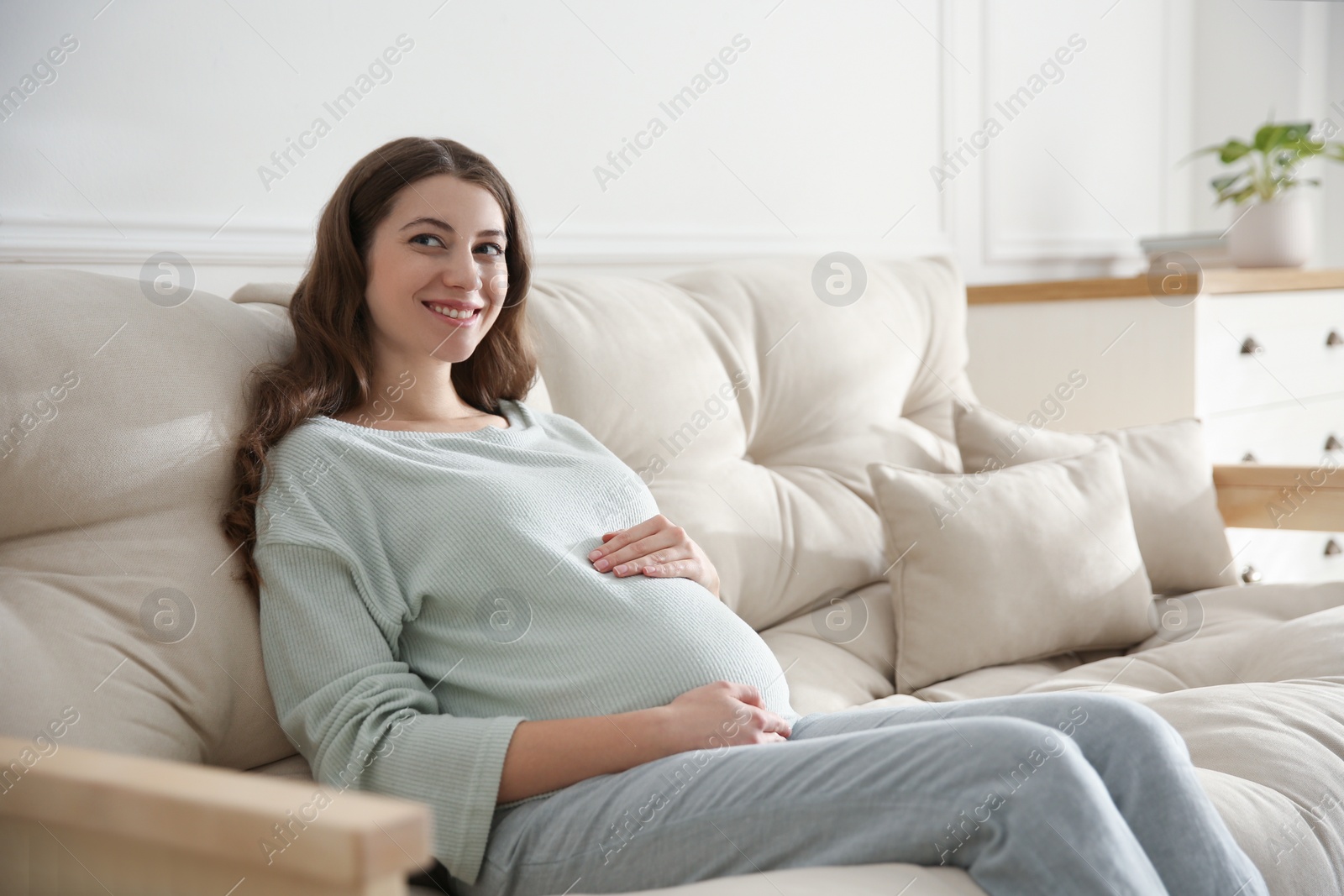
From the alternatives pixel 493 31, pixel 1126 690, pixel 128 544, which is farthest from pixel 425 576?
pixel 493 31

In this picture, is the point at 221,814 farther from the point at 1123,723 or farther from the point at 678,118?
the point at 678,118

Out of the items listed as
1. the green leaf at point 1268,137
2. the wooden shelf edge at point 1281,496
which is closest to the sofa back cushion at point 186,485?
the wooden shelf edge at point 1281,496

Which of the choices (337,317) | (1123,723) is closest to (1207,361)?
(1123,723)

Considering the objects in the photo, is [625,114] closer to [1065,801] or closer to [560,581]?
[560,581]

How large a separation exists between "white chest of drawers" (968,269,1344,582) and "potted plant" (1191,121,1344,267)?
5.1 inches

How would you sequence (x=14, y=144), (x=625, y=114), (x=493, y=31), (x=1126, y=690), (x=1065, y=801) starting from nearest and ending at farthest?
(x=1065, y=801)
(x=14, y=144)
(x=1126, y=690)
(x=493, y=31)
(x=625, y=114)

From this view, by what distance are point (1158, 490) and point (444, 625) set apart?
1335mm

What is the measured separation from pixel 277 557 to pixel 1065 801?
708 millimetres

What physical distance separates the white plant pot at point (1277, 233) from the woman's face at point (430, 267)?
2.29 meters

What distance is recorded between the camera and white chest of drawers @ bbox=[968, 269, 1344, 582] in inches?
91.2

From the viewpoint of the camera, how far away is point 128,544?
3.28ft

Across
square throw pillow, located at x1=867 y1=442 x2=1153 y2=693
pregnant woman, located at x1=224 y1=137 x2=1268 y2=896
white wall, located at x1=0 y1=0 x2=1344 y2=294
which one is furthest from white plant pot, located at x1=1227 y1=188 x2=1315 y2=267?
pregnant woman, located at x1=224 y1=137 x2=1268 y2=896

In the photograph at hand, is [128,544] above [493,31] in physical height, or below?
below

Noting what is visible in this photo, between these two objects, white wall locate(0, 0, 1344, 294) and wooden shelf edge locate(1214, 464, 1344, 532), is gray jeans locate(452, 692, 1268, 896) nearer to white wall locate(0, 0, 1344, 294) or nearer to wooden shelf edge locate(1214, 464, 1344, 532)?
white wall locate(0, 0, 1344, 294)
